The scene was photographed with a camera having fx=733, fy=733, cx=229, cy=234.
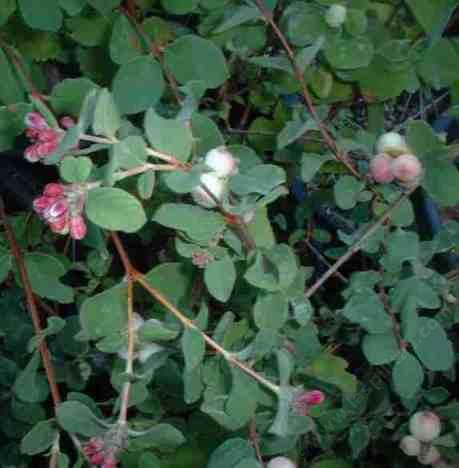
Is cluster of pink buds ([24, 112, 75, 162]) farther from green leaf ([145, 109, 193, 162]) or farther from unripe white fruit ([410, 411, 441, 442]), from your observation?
unripe white fruit ([410, 411, 441, 442])

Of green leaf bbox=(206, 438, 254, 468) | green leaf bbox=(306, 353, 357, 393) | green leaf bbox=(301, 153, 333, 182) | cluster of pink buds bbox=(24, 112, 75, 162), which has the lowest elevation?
green leaf bbox=(306, 353, 357, 393)

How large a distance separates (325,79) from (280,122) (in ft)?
0.36

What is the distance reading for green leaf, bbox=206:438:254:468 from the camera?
672 millimetres

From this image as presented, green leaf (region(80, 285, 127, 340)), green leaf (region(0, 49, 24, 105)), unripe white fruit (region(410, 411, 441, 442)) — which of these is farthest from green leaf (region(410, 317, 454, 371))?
green leaf (region(0, 49, 24, 105))

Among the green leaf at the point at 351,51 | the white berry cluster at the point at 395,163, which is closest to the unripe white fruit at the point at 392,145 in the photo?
the white berry cluster at the point at 395,163

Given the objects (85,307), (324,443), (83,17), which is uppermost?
(83,17)

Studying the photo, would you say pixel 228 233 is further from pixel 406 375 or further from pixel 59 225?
pixel 406 375

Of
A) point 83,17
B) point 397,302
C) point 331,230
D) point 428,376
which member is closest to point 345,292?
point 397,302

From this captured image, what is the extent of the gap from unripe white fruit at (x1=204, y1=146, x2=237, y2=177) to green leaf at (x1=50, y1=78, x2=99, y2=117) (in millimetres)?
227

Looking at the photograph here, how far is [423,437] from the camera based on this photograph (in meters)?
0.88

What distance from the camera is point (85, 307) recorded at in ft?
2.18

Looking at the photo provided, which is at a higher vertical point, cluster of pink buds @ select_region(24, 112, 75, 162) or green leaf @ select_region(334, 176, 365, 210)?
cluster of pink buds @ select_region(24, 112, 75, 162)

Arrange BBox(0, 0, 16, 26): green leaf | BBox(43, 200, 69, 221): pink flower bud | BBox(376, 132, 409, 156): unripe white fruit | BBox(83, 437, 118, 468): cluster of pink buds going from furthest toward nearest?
BBox(0, 0, 16, 26): green leaf, BBox(376, 132, 409, 156): unripe white fruit, BBox(83, 437, 118, 468): cluster of pink buds, BBox(43, 200, 69, 221): pink flower bud

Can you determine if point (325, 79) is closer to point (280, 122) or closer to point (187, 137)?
point (280, 122)
